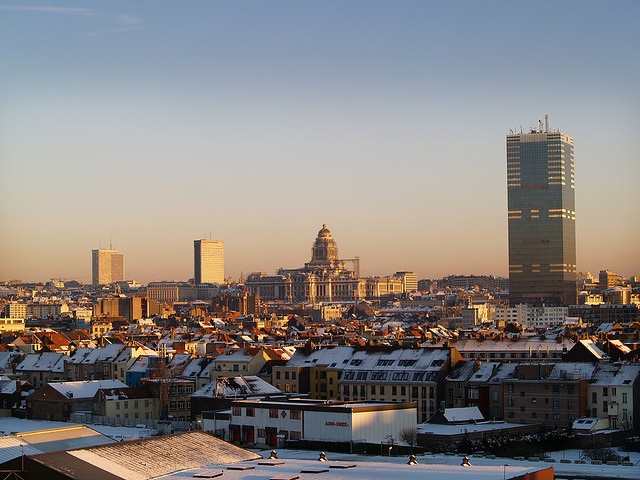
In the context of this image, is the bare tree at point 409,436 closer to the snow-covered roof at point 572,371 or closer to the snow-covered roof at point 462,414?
the snow-covered roof at point 462,414

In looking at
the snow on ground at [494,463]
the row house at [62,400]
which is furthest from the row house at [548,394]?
the row house at [62,400]

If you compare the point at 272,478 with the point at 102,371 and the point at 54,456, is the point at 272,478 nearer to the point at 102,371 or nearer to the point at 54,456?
the point at 54,456

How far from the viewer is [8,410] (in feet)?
224

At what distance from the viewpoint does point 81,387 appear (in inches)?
2625

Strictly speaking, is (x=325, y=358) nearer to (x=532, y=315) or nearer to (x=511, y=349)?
(x=511, y=349)

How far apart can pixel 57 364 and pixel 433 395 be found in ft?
105

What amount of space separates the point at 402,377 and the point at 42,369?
3044cm

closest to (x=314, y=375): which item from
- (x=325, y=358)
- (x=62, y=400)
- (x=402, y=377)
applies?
(x=325, y=358)

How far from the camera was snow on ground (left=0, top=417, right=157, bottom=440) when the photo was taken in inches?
2169

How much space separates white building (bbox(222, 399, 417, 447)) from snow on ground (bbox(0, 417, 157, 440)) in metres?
5.71

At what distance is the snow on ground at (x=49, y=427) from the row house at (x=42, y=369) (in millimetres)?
13292

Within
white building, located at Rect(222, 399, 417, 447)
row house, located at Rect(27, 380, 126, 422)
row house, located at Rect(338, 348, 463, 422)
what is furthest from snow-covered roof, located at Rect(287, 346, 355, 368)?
white building, located at Rect(222, 399, 417, 447)

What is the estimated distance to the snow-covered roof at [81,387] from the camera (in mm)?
65750

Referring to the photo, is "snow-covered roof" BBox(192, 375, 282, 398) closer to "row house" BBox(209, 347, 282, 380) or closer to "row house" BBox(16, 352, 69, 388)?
"row house" BBox(209, 347, 282, 380)
